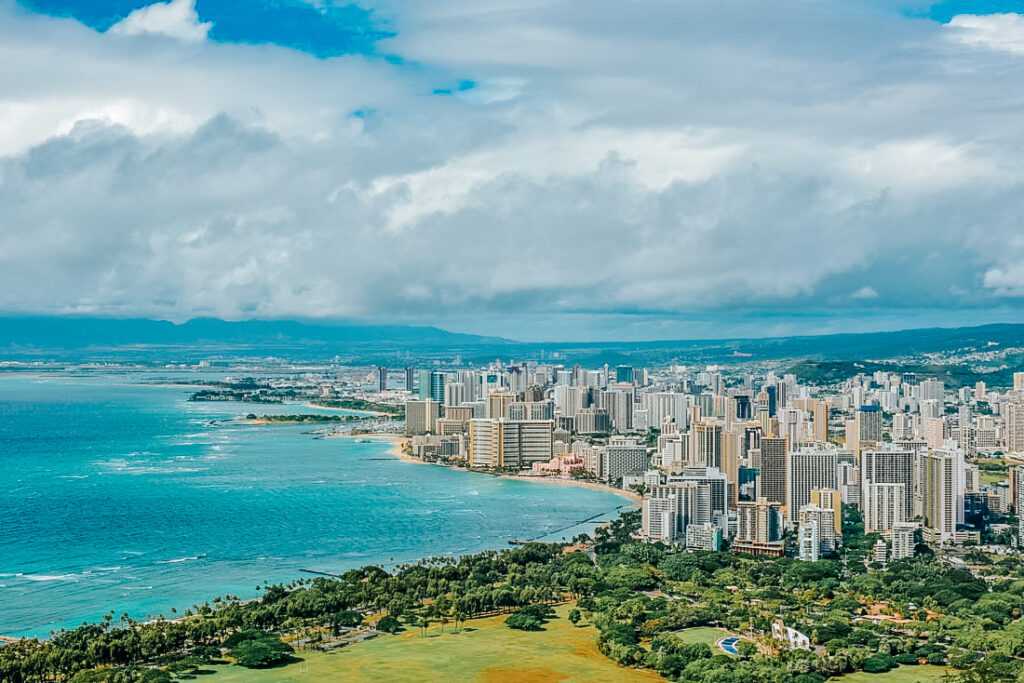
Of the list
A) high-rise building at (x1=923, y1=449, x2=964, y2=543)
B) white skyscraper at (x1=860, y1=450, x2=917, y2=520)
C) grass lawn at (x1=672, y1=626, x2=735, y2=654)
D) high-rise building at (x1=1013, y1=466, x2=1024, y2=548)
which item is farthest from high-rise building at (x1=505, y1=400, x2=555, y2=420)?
grass lawn at (x1=672, y1=626, x2=735, y2=654)

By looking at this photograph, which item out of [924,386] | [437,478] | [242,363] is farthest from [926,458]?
[242,363]

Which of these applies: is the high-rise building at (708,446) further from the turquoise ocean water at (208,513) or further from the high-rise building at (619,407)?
the high-rise building at (619,407)

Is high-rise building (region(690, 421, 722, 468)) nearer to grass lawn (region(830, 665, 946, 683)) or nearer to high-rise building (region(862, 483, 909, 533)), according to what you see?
high-rise building (region(862, 483, 909, 533))

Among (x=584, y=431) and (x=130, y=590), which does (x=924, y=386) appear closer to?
(x=584, y=431)

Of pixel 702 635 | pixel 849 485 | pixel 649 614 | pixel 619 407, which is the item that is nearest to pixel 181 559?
pixel 649 614

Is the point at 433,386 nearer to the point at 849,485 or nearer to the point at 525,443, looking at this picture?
→ the point at 525,443
